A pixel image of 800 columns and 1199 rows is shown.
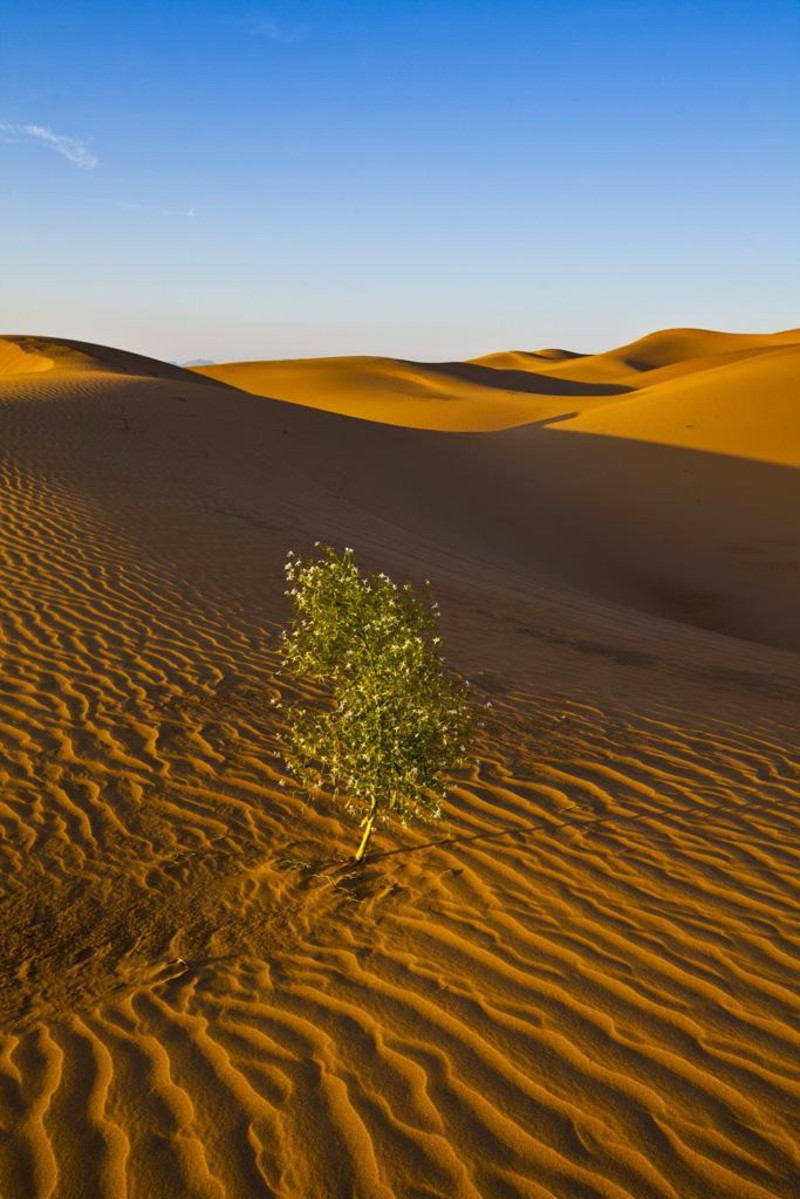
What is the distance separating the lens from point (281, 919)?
15.9ft

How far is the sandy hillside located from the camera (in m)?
3.29

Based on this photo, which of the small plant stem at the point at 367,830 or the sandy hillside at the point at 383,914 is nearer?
the sandy hillside at the point at 383,914

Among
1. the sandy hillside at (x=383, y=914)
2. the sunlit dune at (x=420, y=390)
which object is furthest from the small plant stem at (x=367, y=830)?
the sunlit dune at (x=420, y=390)

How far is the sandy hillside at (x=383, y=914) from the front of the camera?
3.29m

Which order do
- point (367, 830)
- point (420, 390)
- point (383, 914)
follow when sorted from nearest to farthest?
point (383, 914), point (367, 830), point (420, 390)

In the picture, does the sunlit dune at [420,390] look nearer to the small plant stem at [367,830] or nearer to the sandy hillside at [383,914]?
the sandy hillside at [383,914]

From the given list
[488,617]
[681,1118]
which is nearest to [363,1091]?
[681,1118]

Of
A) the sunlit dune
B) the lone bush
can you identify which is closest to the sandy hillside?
the lone bush

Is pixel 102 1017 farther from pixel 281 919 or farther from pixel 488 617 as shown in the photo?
pixel 488 617

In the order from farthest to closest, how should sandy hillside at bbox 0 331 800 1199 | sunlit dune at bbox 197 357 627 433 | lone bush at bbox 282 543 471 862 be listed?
sunlit dune at bbox 197 357 627 433
lone bush at bbox 282 543 471 862
sandy hillside at bbox 0 331 800 1199

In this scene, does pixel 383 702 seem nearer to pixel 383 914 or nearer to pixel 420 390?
pixel 383 914

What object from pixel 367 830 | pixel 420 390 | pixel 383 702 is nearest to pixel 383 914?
pixel 367 830

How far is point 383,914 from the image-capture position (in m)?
4.86

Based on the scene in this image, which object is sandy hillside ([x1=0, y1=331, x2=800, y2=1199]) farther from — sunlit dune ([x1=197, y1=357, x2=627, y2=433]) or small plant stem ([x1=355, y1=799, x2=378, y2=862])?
sunlit dune ([x1=197, y1=357, x2=627, y2=433])
